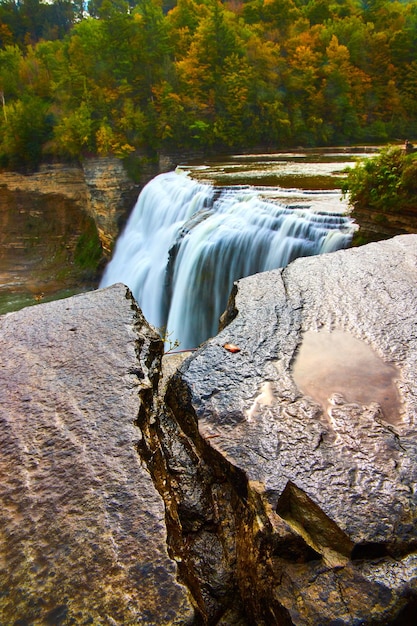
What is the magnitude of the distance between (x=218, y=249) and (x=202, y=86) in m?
16.9

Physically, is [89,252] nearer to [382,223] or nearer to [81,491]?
[382,223]

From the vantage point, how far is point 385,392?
2.27 meters

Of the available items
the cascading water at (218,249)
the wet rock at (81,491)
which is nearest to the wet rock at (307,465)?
the wet rock at (81,491)

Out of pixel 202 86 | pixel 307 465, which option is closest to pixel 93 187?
pixel 202 86

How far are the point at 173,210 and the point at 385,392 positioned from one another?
981 centimetres

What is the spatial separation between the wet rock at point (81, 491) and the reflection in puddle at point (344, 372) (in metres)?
0.93

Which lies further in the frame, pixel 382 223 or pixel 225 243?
pixel 225 243

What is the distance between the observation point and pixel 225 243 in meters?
7.79

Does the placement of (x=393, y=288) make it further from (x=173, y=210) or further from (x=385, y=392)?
(x=173, y=210)

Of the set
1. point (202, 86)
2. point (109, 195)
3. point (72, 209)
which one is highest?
point (202, 86)

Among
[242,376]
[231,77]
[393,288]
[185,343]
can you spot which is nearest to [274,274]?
[393,288]

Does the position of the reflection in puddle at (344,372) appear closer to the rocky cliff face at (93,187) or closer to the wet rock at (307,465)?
the wet rock at (307,465)

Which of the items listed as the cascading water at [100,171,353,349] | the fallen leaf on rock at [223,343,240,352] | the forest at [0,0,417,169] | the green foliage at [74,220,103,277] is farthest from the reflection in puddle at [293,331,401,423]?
the forest at [0,0,417,169]

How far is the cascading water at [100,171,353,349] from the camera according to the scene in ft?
22.9
